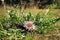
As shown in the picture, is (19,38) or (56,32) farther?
(56,32)

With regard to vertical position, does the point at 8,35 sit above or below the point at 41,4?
above

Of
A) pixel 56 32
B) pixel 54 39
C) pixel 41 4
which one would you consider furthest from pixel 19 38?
pixel 41 4

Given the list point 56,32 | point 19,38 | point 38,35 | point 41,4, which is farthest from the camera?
point 41,4

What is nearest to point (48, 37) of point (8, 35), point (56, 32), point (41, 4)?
point (56, 32)

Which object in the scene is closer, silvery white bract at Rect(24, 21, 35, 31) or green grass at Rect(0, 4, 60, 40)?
green grass at Rect(0, 4, 60, 40)

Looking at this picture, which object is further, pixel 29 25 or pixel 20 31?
pixel 29 25

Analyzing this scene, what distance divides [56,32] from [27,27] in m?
1.17

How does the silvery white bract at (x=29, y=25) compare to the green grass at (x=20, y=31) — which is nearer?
the green grass at (x=20, y=31)

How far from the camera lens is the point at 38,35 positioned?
6090mm

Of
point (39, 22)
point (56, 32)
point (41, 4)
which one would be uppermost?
point (39, 22)

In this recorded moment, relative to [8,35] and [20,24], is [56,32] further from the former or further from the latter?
[8,35]

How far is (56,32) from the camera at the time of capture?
6.79 meters

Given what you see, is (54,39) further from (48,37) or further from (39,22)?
(39,22)

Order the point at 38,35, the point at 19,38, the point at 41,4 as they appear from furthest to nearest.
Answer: the point at 41,4
the point at 38,35
the point at 19,38
